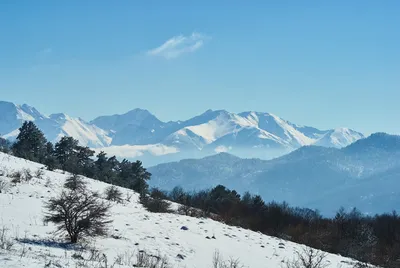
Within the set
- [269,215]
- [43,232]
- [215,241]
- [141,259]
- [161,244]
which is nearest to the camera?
[141,259]

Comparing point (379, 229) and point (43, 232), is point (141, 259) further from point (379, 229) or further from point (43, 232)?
point (379, 229)

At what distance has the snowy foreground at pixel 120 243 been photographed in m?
10.8

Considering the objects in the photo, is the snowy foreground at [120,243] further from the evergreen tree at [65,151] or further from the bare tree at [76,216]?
the evergreen tree at [65,151]

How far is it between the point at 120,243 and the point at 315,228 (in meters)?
40.0

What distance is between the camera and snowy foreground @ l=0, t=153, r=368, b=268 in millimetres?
10812

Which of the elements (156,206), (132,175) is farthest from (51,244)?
(132,175)

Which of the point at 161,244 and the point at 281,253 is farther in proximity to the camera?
the point at 281,253

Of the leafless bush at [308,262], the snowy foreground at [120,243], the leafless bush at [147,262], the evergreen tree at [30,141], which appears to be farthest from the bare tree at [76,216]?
the evergreen tree at [30,141]

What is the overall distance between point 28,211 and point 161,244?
656cm

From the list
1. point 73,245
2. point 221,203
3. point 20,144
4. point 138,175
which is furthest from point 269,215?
point 73,245

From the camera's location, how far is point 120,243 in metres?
15.4

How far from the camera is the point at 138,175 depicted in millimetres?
74062

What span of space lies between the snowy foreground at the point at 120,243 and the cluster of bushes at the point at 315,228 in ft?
22.1

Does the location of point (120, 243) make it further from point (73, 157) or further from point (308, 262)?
point (73, 157)
